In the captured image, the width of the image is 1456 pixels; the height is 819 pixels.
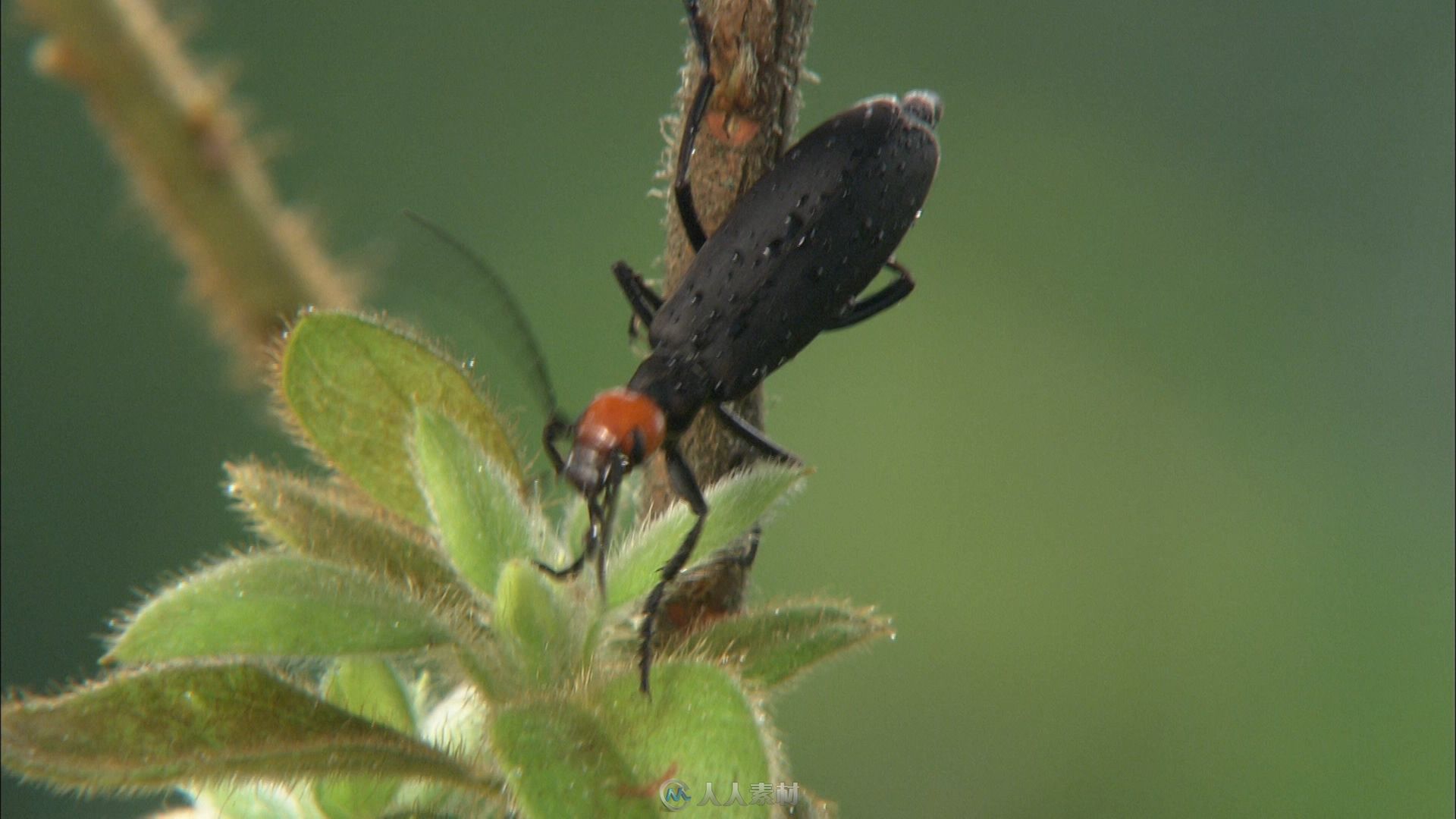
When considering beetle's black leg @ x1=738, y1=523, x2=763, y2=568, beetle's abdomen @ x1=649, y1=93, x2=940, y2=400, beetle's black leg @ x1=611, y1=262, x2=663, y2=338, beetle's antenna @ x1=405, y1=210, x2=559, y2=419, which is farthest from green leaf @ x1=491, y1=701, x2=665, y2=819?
→ beetle's black leg @ x1=611, y1=262, x2=663, y2=338

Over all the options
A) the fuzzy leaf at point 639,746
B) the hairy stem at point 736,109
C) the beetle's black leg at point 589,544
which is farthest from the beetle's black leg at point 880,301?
the fuzzy leaf at point 639,746

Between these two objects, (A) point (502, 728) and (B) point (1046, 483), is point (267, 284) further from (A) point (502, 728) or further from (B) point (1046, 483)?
(B) point (1046, 483)

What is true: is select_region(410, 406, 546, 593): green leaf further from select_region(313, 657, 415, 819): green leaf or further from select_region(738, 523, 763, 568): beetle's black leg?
select_region(738, 523, 763, 568): beetle's black leg

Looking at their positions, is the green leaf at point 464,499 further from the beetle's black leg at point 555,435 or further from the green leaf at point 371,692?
the beetle's black leg at point 555,435

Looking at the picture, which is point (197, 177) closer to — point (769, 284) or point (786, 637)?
point (769, 284)

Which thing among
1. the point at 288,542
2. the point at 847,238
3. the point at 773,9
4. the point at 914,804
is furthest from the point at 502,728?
the point at 914,804

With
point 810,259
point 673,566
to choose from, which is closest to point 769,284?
point 810,259
